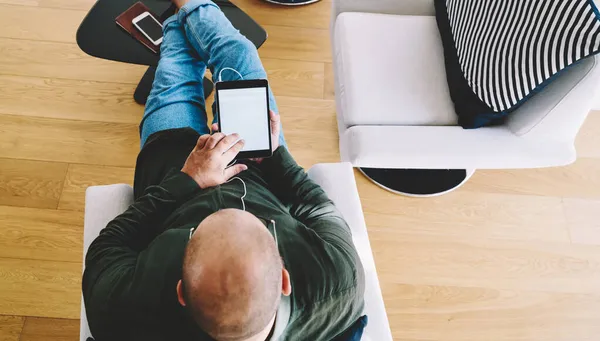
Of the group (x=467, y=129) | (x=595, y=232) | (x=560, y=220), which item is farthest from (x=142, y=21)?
(x=595, y=232)

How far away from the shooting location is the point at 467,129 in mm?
1384

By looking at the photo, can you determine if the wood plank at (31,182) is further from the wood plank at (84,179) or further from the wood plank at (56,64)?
the wood plank at (56,64)

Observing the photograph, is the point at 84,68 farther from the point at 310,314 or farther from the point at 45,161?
the point at 310,314

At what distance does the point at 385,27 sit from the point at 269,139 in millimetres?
657

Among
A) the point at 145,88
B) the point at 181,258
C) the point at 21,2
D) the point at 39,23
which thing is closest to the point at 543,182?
the point at 181,258

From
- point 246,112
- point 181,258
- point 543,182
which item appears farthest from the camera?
point 543,182

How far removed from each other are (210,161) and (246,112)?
182mm

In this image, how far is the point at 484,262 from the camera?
1.67 metres

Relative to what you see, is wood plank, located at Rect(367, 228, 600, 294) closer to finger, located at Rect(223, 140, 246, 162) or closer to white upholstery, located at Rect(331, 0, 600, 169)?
white upholstery, located at Rect(331, 0, 600, 169)

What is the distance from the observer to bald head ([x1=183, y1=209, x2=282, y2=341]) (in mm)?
758

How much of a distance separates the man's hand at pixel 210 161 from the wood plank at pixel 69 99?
84cm

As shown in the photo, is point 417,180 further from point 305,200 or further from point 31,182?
point 31,182

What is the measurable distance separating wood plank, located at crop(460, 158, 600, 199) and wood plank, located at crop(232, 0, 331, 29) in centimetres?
93

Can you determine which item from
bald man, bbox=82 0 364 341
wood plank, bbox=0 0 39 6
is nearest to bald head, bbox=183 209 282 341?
bald man, bbox=82 0 364 341
